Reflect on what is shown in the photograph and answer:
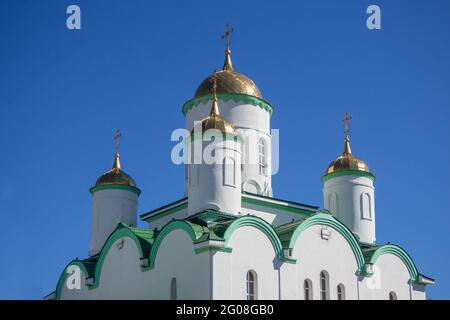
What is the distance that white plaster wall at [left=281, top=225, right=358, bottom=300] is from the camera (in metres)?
22.1

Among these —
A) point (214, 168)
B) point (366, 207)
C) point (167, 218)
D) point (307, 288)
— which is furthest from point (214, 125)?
point (366, 207)

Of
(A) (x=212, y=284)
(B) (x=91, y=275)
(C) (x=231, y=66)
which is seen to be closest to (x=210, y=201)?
(A) (x=212, y=284)

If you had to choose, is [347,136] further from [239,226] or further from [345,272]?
[239,226]

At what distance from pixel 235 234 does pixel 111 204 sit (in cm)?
624

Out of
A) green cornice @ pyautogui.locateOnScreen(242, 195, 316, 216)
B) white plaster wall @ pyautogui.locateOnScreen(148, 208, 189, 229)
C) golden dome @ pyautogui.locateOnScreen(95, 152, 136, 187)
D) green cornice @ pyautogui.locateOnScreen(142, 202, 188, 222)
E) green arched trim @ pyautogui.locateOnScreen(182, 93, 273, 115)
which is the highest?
green arched trim @ pyautogui.locateOnScreen(182, 93, 273, 115)

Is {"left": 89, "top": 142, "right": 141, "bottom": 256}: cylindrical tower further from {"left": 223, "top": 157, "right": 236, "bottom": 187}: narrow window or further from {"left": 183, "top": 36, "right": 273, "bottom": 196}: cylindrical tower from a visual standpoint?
{"left": 223, "top": 157, "right": 236, "bottom": 187}: narrow window

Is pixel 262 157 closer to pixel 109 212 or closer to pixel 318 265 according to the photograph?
pixel 318 265

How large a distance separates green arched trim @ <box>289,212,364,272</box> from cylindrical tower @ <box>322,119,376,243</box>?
206 cm

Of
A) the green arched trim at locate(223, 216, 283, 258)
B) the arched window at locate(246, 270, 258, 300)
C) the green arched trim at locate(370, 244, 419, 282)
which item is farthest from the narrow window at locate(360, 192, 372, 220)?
the arched window at locate(246, 270, 258, 300)

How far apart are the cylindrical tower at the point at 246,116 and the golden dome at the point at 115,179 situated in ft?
8.04

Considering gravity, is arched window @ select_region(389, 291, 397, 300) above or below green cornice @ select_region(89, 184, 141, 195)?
below

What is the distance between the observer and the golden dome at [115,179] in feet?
86.7

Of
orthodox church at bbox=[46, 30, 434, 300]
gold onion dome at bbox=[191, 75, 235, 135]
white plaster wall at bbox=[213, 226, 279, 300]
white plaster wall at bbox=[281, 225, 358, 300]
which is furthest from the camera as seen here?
gold onion dome at bbox=[191, 75, 235, 135]

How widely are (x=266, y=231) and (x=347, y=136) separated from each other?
6.70 meters
